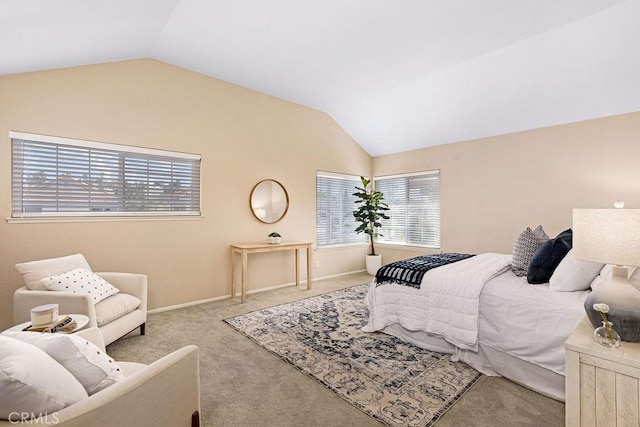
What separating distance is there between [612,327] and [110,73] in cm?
458

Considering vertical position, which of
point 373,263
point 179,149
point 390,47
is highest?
point 390,47

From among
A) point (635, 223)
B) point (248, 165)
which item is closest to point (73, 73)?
point (248, 165)

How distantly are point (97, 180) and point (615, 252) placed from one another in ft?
13.9

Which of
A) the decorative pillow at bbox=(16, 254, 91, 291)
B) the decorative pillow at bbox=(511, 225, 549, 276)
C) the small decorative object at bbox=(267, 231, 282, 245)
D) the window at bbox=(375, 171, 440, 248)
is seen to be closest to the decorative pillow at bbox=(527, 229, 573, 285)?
the decorative pillow at bbox=(511, 225, 549, 276)

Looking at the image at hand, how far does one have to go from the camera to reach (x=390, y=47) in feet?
10.2

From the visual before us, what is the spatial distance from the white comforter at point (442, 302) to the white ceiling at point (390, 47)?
86.7 inches

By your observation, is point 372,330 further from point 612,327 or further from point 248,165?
point 248,165

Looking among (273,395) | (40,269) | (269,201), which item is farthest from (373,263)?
(40,269)

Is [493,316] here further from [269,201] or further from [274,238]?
[269,201]

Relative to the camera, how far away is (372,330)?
2908mm

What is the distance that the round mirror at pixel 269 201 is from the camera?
447 cm

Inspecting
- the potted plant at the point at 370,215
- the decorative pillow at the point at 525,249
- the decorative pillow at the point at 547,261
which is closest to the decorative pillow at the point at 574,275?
the decorative pillow at the point at 547,261

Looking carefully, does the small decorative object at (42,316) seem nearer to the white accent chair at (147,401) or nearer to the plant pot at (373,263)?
the white accent chair at (147,401)

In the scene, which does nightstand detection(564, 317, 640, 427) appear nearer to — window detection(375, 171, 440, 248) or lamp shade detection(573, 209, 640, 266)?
lamp shade detection(573, 209, 640, 266)
